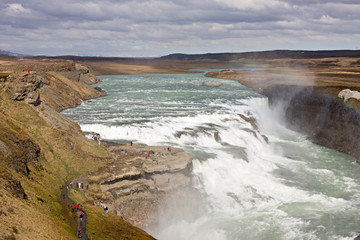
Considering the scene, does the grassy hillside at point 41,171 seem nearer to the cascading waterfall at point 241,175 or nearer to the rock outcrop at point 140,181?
the rock outcrop at point 140,181

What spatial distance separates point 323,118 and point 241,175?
85.7 feet

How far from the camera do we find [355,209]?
1203 inches

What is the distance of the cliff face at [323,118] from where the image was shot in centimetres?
4824

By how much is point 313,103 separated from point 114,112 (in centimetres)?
3435

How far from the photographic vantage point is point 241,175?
35.6 meters

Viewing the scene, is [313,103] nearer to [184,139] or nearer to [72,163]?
[184,139]

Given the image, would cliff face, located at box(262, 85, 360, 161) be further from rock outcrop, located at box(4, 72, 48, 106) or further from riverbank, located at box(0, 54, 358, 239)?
rock outcrop, located at box(4, 72, 48, 106)

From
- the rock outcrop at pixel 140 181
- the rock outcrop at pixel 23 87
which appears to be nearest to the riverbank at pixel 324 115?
the rock outcrop at pixel 140 181

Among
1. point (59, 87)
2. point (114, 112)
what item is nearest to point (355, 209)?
point (114, 112)

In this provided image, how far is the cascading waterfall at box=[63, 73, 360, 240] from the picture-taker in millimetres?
27875

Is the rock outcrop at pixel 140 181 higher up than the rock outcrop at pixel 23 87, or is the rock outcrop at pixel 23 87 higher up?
the rock outcrop at pixel 23 87

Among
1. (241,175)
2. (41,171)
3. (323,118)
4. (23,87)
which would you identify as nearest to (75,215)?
(41,171)

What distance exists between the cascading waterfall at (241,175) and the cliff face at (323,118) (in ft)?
6.51

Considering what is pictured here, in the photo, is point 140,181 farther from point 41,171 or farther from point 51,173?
point 41,171
